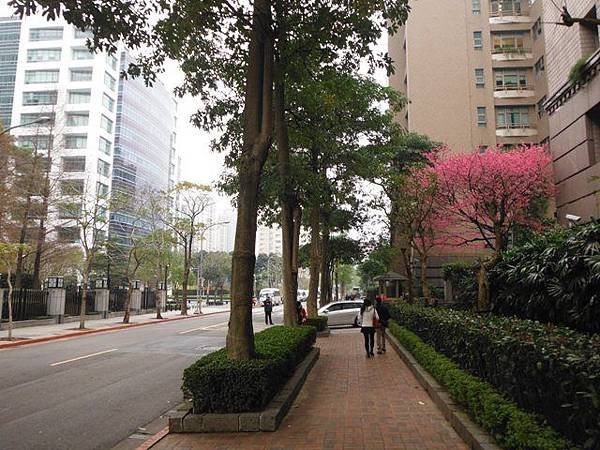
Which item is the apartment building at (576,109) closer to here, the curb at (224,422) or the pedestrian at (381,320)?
the pedestrian at (381,320)

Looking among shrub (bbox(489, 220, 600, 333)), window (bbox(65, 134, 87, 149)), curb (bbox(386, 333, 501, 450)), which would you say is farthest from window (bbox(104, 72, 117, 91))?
curb (bbox(386, 333, 501, 450))

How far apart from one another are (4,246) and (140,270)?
94.7 ft

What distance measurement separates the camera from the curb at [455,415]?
505 cm

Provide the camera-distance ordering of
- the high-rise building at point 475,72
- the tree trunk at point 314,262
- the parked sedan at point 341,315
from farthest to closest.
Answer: the high-rise building at point 475,72 → the parked sedan at point 341,315 → the tree trunk at point 314,262

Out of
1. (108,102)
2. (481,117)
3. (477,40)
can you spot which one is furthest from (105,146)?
(481,117)

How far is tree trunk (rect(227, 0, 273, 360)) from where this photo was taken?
7.20 metres

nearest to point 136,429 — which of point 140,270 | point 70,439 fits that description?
point 70,439

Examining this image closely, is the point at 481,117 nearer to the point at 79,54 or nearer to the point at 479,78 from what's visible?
the point at 479,78

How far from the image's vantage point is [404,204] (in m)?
18.0

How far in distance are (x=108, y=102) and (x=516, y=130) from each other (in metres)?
49.8

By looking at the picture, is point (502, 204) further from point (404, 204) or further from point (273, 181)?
point (273, 181)

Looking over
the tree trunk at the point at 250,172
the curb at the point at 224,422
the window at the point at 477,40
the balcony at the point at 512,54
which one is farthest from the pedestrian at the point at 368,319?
the window at the point at 477,40

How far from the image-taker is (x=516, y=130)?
37.5m

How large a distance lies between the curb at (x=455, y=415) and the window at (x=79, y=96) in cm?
6276
